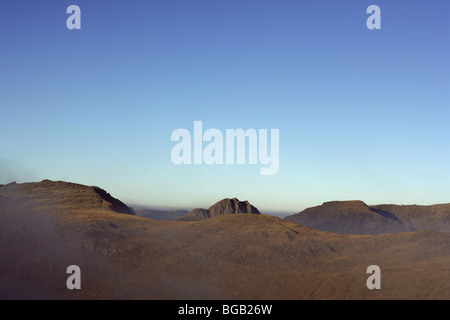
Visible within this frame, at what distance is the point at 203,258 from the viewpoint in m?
64.0

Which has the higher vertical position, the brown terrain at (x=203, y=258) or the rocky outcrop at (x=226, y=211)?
the brown terrain at (x=203, y=258)

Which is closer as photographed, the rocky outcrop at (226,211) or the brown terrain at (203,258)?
the brown terrain at (203,258)

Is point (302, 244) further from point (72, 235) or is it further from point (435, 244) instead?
point (72, 235)

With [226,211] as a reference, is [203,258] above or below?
above

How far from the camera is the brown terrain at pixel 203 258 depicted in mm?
53750

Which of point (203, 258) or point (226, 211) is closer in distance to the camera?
point (203, 258)

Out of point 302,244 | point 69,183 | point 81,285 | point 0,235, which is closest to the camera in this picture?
point 81,285

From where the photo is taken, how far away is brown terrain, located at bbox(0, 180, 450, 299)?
5375 cm

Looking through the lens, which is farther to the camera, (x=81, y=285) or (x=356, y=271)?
(x=356, y=271)

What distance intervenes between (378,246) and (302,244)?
46.6 ft
